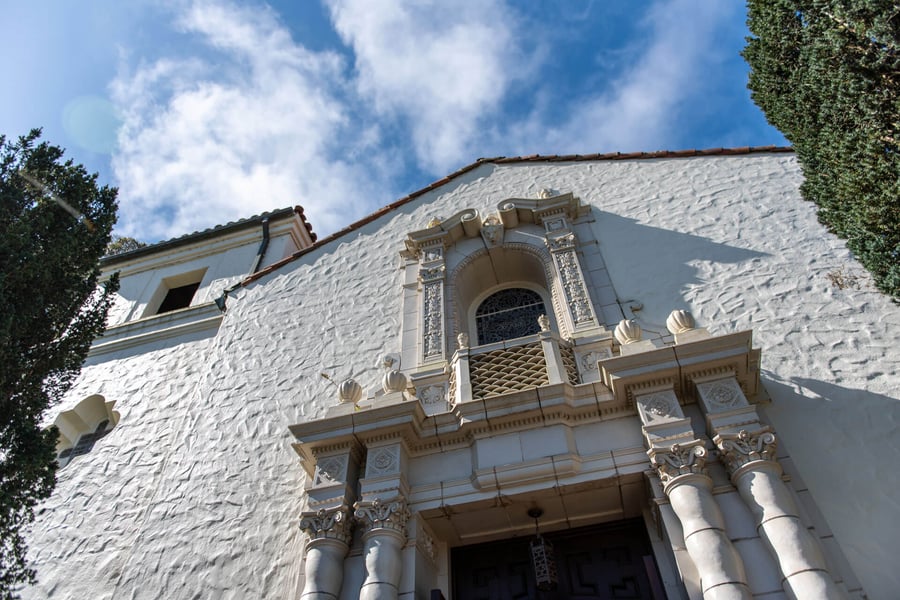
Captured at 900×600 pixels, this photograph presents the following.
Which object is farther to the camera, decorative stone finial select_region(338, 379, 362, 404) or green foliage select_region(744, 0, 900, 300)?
decorative stone finial select_region(338, 379, 362, 404)

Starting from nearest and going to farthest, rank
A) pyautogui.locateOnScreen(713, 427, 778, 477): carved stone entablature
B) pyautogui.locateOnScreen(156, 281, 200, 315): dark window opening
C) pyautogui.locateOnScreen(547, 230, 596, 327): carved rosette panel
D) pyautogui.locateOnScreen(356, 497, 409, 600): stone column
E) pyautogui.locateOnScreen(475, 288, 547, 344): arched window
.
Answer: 1. pyautogui.locateOnScreen(713, 427, 778, 477): carved stone entablature
2. pyautogui.locateOnScreen(356, 497, 409, 600): stone column
3. pyautogui.locateOnScreen(547, 230, 596, 327): carved rosette panel
4. pyautogui.locateOnScreen(475, 288, 547, 344): arched window
5. pyautogui.locateOnScreen(156, 281, 200, 315): dark window opening

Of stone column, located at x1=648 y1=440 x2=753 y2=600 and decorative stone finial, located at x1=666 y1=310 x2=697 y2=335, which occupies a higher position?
decorative stone finial, located at x1=666 y1=310 x2=697 y2=335

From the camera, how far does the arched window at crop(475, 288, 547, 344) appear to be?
896 centimetres

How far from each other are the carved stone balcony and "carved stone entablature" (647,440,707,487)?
147 cm

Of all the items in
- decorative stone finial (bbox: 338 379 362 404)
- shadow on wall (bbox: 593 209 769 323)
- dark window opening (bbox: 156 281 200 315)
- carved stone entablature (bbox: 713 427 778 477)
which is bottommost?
carved stone entablature (bbox: 713 427 778 477)

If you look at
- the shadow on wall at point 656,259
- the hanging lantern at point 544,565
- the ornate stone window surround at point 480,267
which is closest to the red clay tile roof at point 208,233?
the ornate stone window surround at point 480,267

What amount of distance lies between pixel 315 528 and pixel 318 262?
5.84 m

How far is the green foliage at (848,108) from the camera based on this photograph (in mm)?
5609

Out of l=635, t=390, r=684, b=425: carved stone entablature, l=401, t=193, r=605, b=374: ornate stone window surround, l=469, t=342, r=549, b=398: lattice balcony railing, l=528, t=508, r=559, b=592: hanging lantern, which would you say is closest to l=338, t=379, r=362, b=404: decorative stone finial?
l=401, t=193, r=605, b=374: ornate stone window surround

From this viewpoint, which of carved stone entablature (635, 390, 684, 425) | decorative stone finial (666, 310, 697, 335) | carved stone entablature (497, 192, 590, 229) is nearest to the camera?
carved stone entablature (635, 390, 684, 425)

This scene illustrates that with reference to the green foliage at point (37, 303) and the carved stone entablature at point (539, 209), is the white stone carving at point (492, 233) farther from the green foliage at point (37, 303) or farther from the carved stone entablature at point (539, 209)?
the green foliage at point (37, 303)

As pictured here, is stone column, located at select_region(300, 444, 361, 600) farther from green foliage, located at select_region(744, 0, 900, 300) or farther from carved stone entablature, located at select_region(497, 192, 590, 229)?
green foliage, located at select_region(744, 0, 900, 300)

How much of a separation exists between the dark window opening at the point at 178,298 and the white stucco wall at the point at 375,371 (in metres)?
2.30

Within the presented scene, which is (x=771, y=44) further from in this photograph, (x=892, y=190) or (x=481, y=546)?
(x=481, y=546)
